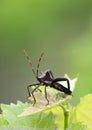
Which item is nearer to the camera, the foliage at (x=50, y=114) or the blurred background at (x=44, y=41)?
the foliage at (x=50, y=114)

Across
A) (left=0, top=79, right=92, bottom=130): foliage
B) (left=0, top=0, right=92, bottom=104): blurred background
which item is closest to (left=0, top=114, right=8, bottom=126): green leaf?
(left=0, top=79, right=92, bottom=130): foliage

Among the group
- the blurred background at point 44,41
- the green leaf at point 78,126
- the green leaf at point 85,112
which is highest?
the blurred background at point 44,41

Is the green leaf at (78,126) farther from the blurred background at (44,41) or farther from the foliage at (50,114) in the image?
the blurred background at (44,41)

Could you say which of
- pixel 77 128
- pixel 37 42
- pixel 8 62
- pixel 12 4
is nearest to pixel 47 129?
pixel 77 128

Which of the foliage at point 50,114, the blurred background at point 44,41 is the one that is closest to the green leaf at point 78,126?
the foliage at point 50,114

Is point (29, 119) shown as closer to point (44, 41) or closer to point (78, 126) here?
point (78, 126)

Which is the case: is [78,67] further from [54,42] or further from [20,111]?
[20,111]

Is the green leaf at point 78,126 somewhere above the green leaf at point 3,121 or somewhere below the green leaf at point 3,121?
below

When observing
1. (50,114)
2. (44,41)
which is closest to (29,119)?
(50,114)
